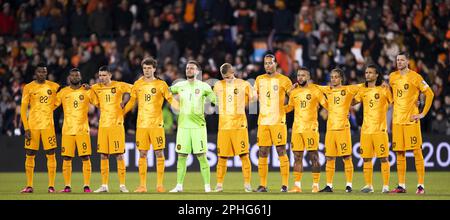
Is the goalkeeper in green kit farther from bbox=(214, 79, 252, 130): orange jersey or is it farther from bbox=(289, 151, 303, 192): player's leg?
bbox=(289, 151, 303, 192): player's leg

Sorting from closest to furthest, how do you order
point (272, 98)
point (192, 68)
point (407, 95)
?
point (407, 95) → point (192, 68) → point (272, 98)

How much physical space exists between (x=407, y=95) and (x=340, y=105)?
1.26 m

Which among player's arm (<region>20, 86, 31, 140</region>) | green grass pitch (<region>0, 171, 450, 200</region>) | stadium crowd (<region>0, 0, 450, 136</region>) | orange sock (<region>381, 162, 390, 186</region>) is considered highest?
stadium crowd (<region>0, 0, 450, 136</region>)

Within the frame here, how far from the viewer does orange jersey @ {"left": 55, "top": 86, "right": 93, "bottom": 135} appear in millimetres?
19578

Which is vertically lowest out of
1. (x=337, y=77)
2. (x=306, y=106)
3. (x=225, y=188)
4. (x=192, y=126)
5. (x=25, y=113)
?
(x=225, y=188)

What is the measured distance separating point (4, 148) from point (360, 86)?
10.6 meters

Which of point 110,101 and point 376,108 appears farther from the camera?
point 110,101

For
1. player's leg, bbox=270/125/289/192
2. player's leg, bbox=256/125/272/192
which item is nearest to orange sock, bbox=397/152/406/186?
player's leg, bbox=270/125/289/192

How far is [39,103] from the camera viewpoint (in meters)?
19.8

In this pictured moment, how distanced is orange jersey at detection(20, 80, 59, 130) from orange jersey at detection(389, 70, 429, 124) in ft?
21.3

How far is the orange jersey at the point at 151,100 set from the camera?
63.8ft

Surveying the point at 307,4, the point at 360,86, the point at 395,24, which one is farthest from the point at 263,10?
the point at 360,86

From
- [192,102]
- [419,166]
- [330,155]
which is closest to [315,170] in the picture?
[330,155]

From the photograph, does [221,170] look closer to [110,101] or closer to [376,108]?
[110,101]
